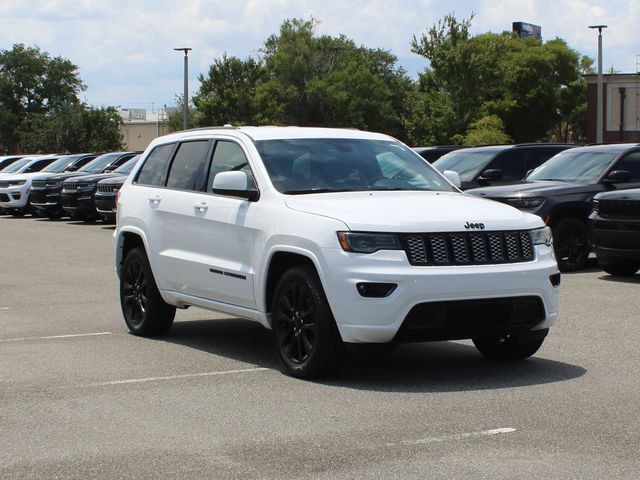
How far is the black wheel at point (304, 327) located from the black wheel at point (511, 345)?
1.29 meters

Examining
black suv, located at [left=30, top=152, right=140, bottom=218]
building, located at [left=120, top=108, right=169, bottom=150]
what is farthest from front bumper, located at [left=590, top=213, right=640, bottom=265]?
building, located at [left=120, top=108, right=169, bottom=150]

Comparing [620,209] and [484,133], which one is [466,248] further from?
[484,133]

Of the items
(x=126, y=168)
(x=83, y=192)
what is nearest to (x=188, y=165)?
(x=126, y=168)

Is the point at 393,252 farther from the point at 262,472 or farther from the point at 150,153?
the point at 150,153

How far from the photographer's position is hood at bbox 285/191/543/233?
25.5ft

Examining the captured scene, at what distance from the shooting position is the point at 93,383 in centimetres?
810

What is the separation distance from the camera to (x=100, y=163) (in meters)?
32.4

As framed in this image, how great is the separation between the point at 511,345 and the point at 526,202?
7.46 m

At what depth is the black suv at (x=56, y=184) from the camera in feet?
104

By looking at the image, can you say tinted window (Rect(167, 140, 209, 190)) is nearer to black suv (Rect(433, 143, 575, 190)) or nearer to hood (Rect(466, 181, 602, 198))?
hood (Rect(466, 181, 602, 198))

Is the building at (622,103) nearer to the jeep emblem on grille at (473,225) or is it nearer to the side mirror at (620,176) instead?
the side mirror at (620,176)

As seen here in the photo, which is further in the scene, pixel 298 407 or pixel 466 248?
pixel 466 248

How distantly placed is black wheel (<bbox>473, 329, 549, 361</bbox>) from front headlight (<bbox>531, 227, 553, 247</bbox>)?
62 cm

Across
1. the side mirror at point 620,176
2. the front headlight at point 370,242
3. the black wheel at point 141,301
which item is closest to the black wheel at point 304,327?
the front headlight at point 370,242
